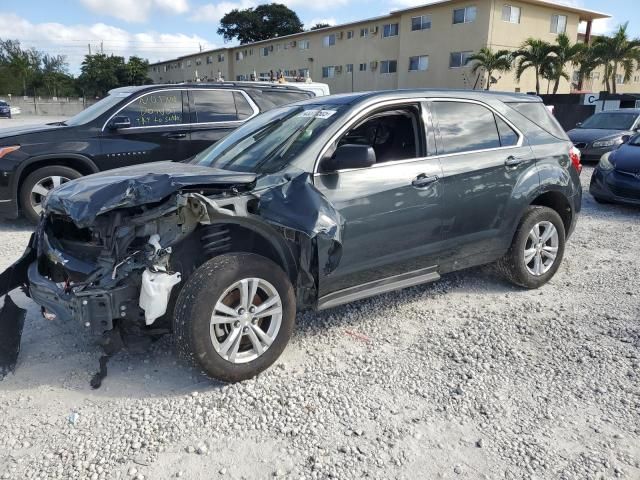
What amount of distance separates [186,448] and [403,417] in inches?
46.7

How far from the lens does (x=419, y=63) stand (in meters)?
37.1

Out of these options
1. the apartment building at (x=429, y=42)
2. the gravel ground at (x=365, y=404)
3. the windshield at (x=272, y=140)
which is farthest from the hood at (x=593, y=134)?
the apartment building at (x=429, y=42)

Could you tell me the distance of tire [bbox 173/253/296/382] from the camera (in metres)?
2.96

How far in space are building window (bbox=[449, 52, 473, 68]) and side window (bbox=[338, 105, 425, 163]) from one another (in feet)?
105

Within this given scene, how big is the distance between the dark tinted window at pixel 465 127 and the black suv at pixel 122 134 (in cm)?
421

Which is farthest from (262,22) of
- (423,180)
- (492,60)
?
(423,180)

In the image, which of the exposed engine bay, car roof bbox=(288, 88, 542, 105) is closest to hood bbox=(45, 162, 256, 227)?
the exposed engine bay

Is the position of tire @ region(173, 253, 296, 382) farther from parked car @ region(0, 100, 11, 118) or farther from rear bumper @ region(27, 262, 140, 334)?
parked car @ region(0, 100, 11, 118)

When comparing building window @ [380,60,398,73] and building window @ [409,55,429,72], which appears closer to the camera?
building window @ [409,55,429,72]

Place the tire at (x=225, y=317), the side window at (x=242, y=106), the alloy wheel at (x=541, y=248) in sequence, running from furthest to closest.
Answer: the side window at (x=242, y=106), the alloy wheel at (x=541, y=248), the tire at (x=225, y=317)

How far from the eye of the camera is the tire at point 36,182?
660 cm

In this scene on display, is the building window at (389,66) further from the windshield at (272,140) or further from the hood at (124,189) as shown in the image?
the hood at (124,189)

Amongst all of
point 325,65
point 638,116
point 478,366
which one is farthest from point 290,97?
point 325,65

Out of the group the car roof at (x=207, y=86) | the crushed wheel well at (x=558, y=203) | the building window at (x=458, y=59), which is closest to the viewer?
the crushed wheel well at (x=558, y=203)
